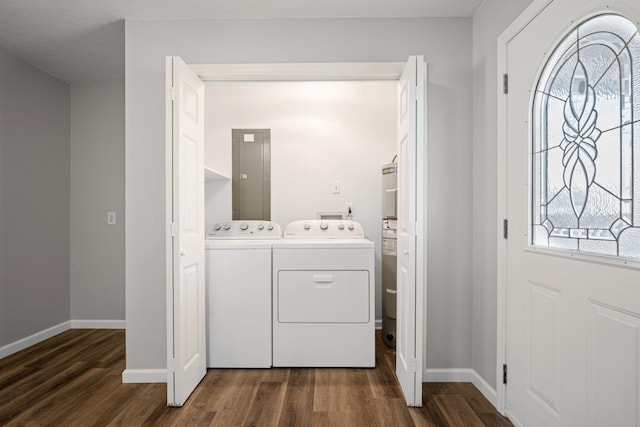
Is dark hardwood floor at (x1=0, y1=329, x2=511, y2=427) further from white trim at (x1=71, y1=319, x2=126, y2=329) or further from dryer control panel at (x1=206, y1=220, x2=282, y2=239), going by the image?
dryer control panel at (x1=206, y1=220, x2=282, y2=239)

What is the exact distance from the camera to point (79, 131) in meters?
3.59

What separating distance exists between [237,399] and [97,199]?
2.52m

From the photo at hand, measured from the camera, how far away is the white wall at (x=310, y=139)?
3545 millimetres

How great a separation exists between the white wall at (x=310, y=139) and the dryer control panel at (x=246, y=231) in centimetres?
64

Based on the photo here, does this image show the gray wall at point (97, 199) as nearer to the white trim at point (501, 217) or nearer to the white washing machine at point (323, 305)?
the white washing machine at point (323, 305)

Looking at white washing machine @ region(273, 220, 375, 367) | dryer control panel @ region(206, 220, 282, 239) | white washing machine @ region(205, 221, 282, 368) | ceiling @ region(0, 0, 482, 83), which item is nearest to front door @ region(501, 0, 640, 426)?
ceiling @ region(0, 0, 482, 83)

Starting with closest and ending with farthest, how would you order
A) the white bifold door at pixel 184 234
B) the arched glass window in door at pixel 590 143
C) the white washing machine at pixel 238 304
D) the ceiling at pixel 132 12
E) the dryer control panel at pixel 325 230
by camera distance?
the arched glass window in door at pixel 590 143
the white bifold door at pixel 184 234
the ceiling at pixel 132 12
the white washing machine at pixel 238 304
the dryer control panel at pixel 325 230

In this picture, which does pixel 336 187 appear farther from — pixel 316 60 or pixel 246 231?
pixel 316 60

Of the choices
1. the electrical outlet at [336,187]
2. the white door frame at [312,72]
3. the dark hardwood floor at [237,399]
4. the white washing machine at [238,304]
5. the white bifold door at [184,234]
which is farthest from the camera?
the electrical outlet at [336,187]

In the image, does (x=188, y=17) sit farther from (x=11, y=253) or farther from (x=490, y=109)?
(x=11, y=253)

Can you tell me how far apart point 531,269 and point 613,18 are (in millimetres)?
1022

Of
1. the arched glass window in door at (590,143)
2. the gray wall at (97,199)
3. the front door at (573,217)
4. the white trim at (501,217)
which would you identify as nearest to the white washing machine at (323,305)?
the white trim at (501,217)

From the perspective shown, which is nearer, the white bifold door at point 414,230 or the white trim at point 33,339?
the white bifold door at point 414,230

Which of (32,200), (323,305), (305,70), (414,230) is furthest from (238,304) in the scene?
(32,200)
